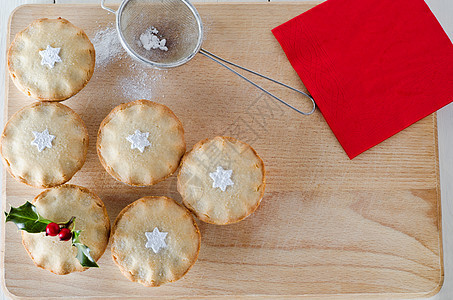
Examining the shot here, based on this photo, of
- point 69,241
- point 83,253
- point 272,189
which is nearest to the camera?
point 83,253

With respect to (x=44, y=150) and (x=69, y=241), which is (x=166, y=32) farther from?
(x=69, y=241)

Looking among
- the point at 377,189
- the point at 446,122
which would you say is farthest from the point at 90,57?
the point at 446,122

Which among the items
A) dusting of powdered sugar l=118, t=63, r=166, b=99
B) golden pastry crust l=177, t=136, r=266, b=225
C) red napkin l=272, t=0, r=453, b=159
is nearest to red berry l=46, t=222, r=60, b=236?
golden pastry crust l=177, t=136, r=266, b=225

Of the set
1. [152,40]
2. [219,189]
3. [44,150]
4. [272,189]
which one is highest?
[152,40]

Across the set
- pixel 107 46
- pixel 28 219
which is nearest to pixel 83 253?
pixel 28 219

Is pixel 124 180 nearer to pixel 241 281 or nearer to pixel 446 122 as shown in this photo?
pixel 241 281
